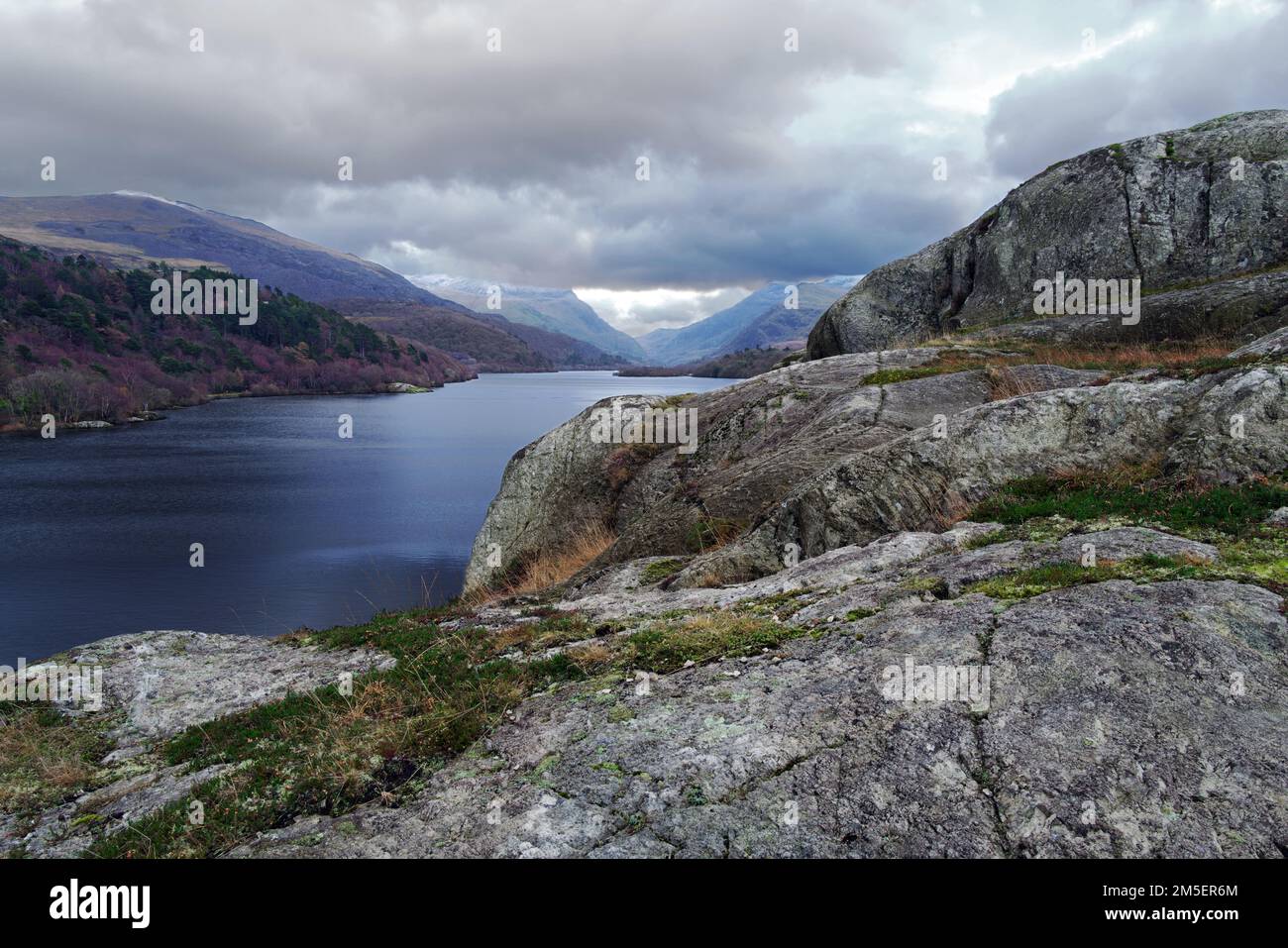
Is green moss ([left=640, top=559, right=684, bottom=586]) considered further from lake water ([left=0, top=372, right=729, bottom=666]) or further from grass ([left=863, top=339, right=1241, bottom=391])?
lake water ([left=0, top=372, right=729, bottom=666])

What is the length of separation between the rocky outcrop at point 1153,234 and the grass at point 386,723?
769 inches

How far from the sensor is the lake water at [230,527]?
3803 centimetres

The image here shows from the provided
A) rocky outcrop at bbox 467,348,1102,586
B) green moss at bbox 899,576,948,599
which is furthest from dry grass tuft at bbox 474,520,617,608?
green moss at bbox 899,576,948,599

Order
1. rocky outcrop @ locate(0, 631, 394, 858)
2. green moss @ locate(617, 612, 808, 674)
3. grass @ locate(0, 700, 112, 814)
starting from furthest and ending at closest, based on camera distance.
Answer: green moss @ locate(617, 612, 808, 674) < grass @ locate(0, 700, 112, 814) < rocky outcrop @ locate(0, 631, 394, 858)

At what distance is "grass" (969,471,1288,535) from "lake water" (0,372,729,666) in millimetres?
20224

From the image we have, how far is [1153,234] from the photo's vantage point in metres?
24.9

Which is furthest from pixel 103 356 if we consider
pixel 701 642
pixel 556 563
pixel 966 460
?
pixel 701 642

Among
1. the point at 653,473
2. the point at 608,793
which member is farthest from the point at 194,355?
the point at 608,793

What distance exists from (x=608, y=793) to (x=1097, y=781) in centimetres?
356

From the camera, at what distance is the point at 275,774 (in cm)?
650

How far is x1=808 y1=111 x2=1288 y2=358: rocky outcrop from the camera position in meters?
20.6
